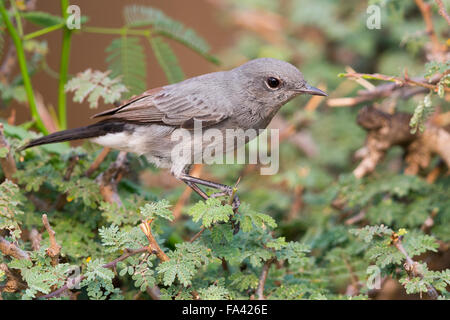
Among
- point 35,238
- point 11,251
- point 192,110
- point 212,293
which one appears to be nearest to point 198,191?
point 192,110

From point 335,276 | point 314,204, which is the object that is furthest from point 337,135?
point 335,276

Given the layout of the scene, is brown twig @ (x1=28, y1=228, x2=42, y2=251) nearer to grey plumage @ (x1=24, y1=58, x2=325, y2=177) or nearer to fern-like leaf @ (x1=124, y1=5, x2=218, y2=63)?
grey plumage @ (x1=24, y1=58, x2=325, y2=177)

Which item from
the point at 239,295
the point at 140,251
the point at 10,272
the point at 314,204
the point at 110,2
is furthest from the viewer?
the point at 110,2

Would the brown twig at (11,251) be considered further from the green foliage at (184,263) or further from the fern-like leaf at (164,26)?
the fern-like leaf at (164,26)

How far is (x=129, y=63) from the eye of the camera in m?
3.37

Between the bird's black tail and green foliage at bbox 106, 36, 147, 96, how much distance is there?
1.45 ft

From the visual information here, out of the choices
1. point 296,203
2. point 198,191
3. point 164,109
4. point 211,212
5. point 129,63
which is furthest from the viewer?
point 296,203

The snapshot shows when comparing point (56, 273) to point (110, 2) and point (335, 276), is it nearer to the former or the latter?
point (335, 276)

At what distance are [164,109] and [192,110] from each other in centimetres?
17

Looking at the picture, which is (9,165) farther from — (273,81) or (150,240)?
(273,81)

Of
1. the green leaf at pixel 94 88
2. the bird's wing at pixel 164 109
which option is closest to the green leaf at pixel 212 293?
the bird's wing at pixel 164 109

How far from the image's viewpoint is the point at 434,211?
299cm
